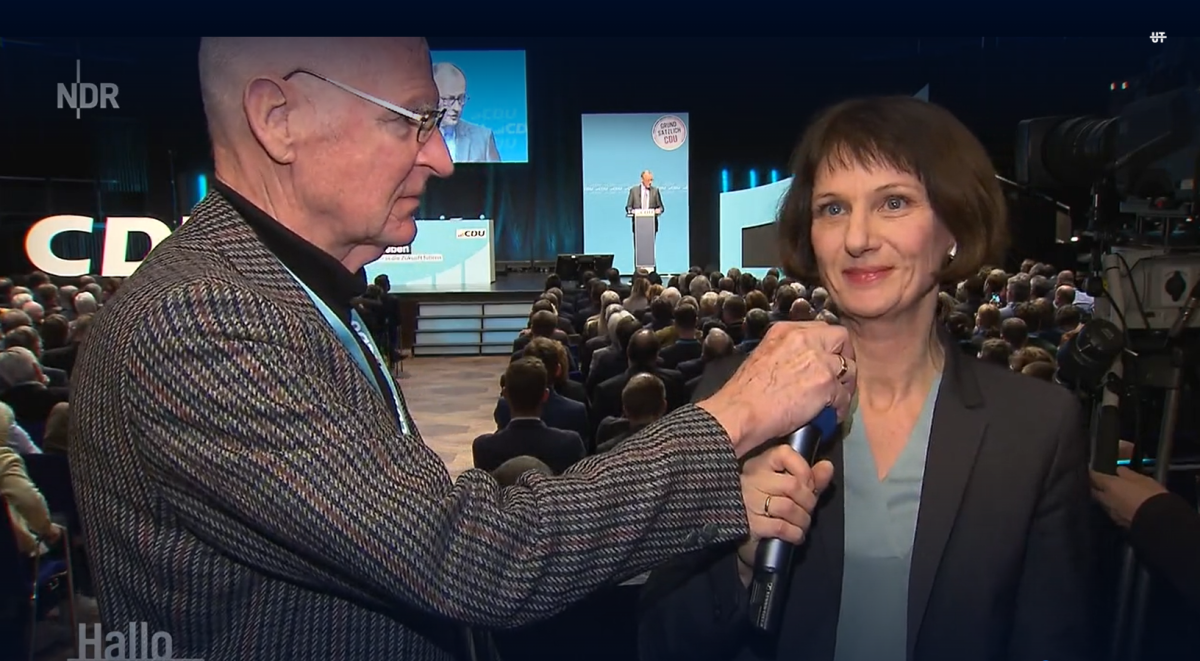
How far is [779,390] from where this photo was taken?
801 mm

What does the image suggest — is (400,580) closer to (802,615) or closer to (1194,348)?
(802,615)

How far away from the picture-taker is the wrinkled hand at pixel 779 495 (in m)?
0.85

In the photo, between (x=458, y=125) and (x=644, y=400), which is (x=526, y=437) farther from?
(x=458, y=125)

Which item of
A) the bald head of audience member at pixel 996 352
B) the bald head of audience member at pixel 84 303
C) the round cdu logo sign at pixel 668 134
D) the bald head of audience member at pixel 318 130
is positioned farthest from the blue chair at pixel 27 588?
the round cdu logo sign at pixel 668 134

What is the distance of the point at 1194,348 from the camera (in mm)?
1770

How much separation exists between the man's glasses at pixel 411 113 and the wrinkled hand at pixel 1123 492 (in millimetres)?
1328

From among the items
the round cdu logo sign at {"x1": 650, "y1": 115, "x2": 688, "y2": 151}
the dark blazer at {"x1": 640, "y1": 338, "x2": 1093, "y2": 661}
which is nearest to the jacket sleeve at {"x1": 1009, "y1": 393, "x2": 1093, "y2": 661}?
the dark blazer at {"x1": 640, "y1": 338, "x2": 1093, "y2": 661}

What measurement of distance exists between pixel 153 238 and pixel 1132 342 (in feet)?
15.3

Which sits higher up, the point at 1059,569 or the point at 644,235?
the point at 644,235

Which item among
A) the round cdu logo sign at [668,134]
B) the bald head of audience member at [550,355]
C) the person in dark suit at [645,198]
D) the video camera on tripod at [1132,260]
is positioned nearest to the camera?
the video camera on tripod at [1132,260]

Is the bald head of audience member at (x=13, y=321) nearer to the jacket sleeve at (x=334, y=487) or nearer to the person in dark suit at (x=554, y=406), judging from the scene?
the person in dark suit at (x=554, y=406)

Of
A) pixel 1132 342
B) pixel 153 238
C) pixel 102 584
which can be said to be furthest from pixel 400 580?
pixel 153 238

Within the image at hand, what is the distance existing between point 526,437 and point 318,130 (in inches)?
77.6

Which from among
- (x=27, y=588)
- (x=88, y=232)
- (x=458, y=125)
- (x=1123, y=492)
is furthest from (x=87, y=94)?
(x=88, y=232)
